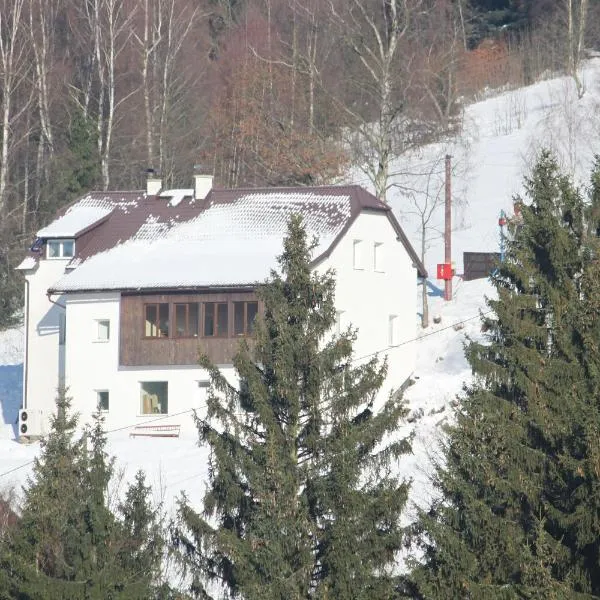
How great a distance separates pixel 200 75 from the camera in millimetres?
60281

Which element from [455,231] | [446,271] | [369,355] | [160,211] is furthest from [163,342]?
[455,231]

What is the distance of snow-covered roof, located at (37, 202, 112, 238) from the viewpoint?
42000mm

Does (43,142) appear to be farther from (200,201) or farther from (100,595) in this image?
(100,595)

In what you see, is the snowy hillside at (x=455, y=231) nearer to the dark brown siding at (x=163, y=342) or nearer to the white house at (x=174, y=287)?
the white house at (x=174, y=287)

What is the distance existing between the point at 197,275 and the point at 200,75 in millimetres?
22213

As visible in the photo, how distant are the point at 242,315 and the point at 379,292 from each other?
4251mm

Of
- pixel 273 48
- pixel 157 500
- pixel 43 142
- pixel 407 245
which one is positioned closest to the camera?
pixel 157 500

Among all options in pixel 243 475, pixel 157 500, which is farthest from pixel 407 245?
pixel 243 475

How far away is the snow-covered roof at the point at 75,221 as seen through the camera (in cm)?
4200

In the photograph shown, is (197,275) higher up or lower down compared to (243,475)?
higher up

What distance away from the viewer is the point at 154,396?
39.8m

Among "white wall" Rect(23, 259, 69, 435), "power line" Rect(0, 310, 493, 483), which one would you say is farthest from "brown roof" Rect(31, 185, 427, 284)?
"power line" Rect(0, 310, 493, 483)

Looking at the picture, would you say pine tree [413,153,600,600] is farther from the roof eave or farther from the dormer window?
the dormer window

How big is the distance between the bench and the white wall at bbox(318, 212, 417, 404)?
5.00 meters
